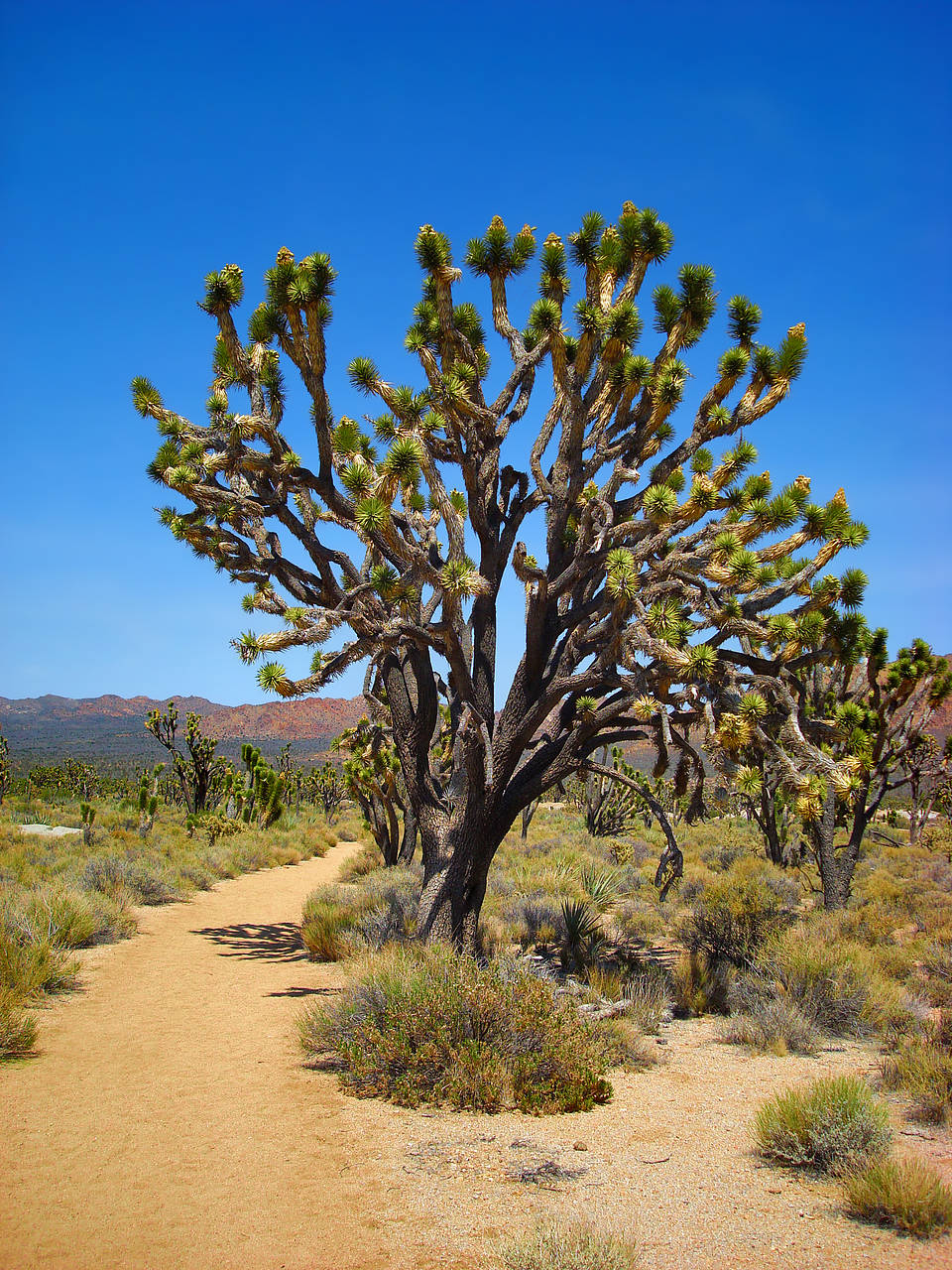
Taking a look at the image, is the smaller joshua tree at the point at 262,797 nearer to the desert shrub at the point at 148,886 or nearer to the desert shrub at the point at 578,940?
the desert shrub at the point at 148,886

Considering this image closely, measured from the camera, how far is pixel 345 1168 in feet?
15.3

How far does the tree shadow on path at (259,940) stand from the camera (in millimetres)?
10914

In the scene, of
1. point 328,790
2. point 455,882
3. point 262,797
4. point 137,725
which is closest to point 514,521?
point 455,882

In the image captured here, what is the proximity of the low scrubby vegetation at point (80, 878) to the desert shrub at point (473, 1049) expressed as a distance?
298cm

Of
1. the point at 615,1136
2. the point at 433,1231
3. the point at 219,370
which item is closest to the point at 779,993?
the point at 615,1136

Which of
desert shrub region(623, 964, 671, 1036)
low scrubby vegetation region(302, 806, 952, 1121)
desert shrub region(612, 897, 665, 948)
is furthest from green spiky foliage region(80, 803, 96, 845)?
desert shrub region(623, 964, 671, 1036)

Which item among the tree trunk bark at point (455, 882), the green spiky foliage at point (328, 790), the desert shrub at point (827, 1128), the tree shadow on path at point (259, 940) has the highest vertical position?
the tree trunk bark at point (455, 882)

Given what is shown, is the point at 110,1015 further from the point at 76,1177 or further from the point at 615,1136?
the point at 615,1136

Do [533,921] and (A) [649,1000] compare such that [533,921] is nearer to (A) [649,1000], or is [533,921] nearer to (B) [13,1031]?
(A) [649,1000]

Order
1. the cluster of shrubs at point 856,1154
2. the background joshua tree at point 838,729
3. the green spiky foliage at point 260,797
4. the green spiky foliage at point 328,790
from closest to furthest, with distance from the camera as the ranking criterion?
the cluster of shrubs at point 856,1154 → the background joshua tree at point 838,729 → the green spiky foliage at point 260,797 → the green spiky foliage at point 328,790

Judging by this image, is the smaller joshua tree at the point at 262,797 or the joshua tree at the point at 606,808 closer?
the joshua tree at the point at 606,808

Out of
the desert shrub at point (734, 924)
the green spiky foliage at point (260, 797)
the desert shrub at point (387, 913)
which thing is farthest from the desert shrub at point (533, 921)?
the green spiky foliage at point (260, 797)

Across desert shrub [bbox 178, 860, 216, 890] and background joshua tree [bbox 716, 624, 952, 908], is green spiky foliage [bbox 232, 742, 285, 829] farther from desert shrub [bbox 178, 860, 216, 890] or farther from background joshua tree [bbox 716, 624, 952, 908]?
background joshua tree [bbox 716, 624, 952, 908]

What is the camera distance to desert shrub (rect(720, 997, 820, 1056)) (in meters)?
7.21
